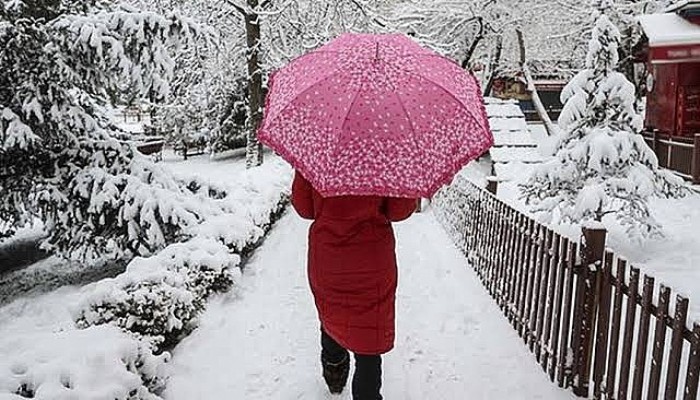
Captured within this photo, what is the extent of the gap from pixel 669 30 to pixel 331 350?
54.4ft

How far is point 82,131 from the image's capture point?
891 cm

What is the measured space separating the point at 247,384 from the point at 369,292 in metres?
1.51

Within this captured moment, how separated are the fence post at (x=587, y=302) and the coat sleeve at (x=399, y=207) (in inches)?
52.2

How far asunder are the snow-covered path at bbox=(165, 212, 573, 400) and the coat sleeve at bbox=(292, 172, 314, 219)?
4.63ft

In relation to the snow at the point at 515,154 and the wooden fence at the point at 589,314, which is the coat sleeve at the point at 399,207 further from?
the snow at the point at 515,154

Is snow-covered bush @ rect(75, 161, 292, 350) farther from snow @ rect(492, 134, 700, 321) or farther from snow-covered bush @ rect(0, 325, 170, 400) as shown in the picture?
snow @ rect(492, 134, 700, 321)

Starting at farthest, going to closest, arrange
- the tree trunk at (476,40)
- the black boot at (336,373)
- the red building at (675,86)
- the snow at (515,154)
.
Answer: the tree trunk at (476,40), the snow at (515,154), the red building at (675,86), the black boot at (336,373)

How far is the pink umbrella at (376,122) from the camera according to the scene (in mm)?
2930

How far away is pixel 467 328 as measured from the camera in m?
5.47

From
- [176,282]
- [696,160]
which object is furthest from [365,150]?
[696,160]

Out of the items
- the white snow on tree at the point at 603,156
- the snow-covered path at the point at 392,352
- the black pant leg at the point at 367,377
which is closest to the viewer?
the black pant leg at the point at 367,377

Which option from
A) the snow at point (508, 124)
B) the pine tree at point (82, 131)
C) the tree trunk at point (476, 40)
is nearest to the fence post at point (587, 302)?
the pine tree at point (82, 131)

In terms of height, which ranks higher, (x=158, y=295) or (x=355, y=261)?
(x=355, y=261)

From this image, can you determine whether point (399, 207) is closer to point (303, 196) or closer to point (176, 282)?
point (303, 196)
